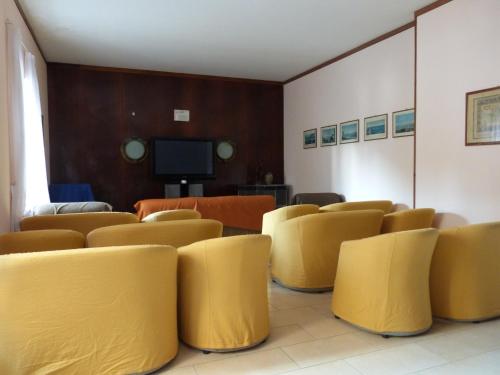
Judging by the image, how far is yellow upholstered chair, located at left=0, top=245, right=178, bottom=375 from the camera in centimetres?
192

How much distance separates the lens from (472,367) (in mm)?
2289

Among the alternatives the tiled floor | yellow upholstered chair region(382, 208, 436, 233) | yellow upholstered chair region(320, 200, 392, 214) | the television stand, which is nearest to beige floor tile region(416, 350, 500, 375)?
the tiled floor

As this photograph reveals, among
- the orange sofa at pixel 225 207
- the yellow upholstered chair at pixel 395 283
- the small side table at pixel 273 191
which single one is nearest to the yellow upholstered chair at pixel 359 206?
the orange sofa at pixel 225 207

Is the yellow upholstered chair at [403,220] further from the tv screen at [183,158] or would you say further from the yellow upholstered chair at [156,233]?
the tv screen at [183,158]

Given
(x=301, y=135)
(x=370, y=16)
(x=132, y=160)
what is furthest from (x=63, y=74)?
(x=370, y=16)

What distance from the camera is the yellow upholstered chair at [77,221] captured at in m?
3.47

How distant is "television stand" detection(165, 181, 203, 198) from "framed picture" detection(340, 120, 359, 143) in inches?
115

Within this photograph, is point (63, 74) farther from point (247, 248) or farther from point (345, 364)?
point (345, 364)

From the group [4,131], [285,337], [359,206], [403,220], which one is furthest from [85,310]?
[359,206]

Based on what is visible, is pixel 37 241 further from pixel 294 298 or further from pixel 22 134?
pixel 294 298

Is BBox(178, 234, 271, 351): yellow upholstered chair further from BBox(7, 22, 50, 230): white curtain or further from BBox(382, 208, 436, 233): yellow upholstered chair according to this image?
BBox(7, 22, 50, 230): white curtain

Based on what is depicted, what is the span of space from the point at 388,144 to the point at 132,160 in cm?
Answer: 457

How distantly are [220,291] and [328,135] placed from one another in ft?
16.0

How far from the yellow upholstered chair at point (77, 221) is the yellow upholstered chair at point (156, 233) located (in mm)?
862
